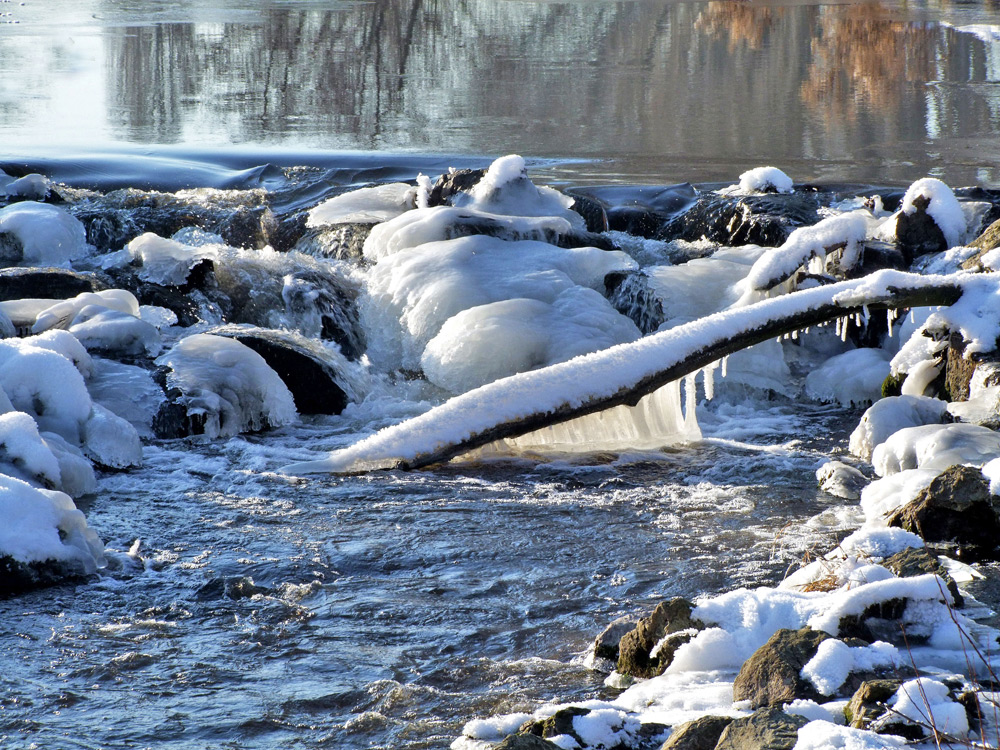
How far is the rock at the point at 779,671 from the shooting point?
12.3 ft

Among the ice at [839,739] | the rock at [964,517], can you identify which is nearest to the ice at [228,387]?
the rock at [964,517]

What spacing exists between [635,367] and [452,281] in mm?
3871

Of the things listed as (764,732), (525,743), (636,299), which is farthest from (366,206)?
(764,732)

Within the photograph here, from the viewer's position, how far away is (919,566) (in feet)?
15.2

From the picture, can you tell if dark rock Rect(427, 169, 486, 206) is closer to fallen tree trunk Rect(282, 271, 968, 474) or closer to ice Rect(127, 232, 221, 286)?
ice Rect(127, 232, 221, 286)

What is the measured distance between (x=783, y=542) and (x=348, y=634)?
2272mm

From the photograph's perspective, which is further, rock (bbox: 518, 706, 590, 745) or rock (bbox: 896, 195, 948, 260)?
rock (bbox: 896, 195, 948, 260)

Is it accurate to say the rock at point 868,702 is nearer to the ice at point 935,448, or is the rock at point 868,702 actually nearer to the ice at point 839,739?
the ice at point 839,739

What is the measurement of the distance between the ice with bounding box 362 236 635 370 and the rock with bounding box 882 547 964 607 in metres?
5.23

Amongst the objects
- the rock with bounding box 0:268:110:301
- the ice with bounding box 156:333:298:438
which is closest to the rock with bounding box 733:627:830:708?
the ice with bounding box 156:333:298:438

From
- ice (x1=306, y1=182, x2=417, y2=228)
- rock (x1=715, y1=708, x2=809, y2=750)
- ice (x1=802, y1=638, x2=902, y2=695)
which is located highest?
ice (x1=306, y1=182, x2=417, y2=228)

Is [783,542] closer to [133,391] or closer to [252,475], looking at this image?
[252,475]

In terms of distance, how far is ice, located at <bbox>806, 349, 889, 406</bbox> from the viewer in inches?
336

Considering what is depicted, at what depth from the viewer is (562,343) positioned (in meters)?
8.99
